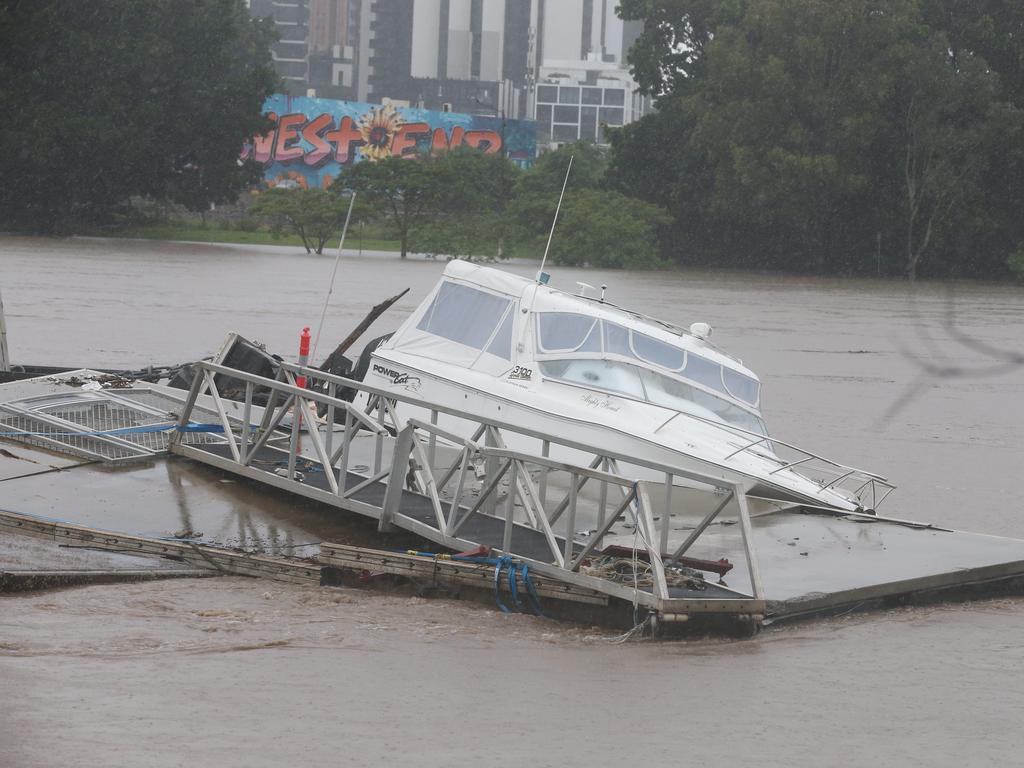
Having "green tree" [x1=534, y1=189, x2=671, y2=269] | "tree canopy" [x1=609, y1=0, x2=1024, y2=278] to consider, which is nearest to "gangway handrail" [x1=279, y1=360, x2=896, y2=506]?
"tree canopy" [x1=609, y1=0, x2=1024, y2=278]

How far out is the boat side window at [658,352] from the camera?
1550cm

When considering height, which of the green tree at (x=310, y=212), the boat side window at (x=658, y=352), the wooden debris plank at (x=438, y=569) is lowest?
the wooden debris plank at (x=438, y=569)

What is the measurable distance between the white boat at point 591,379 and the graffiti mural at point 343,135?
3978 inches

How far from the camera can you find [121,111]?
2699 inches

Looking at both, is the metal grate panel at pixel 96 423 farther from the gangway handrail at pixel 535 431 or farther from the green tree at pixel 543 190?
the green tree at pixel 543 190

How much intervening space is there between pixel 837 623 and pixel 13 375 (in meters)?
12.0

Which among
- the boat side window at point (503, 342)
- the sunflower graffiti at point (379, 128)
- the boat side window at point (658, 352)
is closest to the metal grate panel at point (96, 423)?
the boat side window at point (503, 342)

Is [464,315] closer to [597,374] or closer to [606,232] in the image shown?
[597,374]

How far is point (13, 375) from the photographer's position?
19234mm

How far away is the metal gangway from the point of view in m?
10.6

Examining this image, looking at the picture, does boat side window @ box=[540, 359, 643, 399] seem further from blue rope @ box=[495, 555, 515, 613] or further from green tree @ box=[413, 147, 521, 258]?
green tree @ box=[413, 147, 521, 258]

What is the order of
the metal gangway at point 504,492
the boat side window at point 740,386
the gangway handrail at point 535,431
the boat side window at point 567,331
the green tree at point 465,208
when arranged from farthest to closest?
the green tree at point 465,208, the boat side window at point 740,386, the boat side window at point 567,331, the gangway handrail at point 535,431, the metal gangway at point 504,492

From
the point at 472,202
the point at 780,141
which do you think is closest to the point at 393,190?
the point at 472,202

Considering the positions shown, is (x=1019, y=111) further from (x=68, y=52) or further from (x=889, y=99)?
(x=68, y=52)
